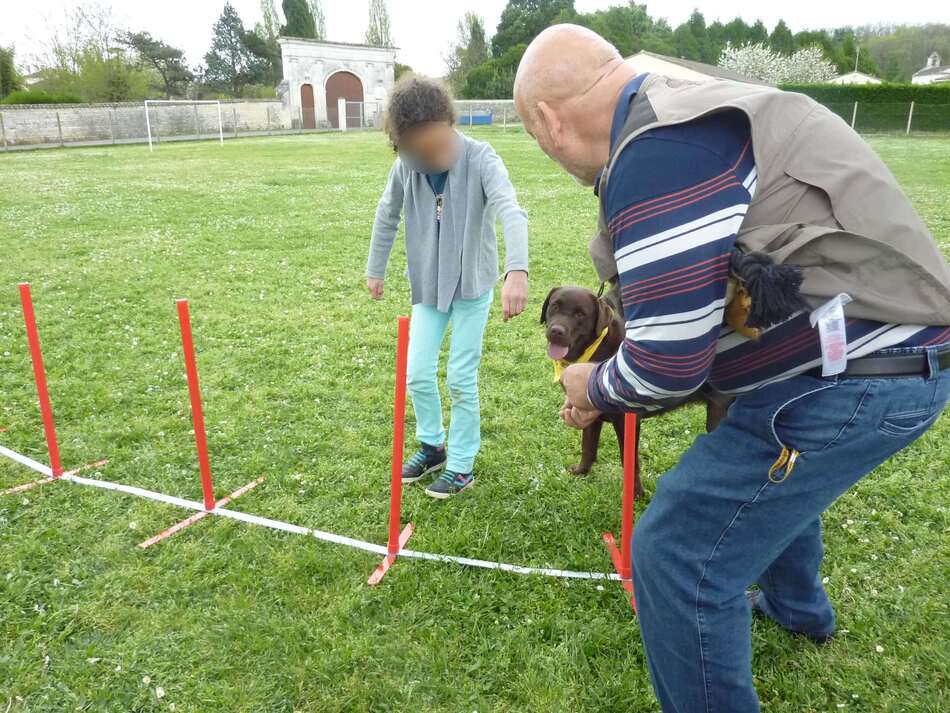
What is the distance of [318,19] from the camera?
68.0m

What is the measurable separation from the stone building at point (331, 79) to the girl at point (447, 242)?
46.6 metres

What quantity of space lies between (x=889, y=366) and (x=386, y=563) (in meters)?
2.36

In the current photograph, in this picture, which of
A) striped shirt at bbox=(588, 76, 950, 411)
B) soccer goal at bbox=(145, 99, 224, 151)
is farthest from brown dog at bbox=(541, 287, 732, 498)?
soccer goal at bbox=(145, 99, 224, 151)

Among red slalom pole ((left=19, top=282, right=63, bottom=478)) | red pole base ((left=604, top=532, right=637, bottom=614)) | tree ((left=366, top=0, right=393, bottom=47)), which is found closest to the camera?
red pole base ((left=604, top=532, right=637, bottom=614))

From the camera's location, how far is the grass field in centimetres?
267

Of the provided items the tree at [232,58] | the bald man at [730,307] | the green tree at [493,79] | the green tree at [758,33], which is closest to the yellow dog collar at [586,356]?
the bald man at [730,307]

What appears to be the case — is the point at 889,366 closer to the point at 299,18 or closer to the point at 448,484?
the point at 448,484

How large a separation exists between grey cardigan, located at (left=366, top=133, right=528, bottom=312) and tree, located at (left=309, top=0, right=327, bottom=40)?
230ft

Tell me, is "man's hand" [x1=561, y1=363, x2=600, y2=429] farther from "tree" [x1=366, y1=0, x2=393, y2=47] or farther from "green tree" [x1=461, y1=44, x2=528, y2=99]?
"tree" [x1=366, y1=0, x2=393, y2=47]

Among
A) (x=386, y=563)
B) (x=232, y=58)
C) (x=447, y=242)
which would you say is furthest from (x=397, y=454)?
(x=232, y=58)

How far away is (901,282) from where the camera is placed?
5.25ft

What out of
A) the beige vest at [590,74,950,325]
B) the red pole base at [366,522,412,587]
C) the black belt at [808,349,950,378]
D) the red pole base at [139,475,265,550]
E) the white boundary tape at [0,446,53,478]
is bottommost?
the red pole base at [366,522,412,587]

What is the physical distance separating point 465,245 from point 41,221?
449 inches

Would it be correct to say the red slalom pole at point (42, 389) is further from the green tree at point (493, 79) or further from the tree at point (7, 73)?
the green tree at point (493, 79)
